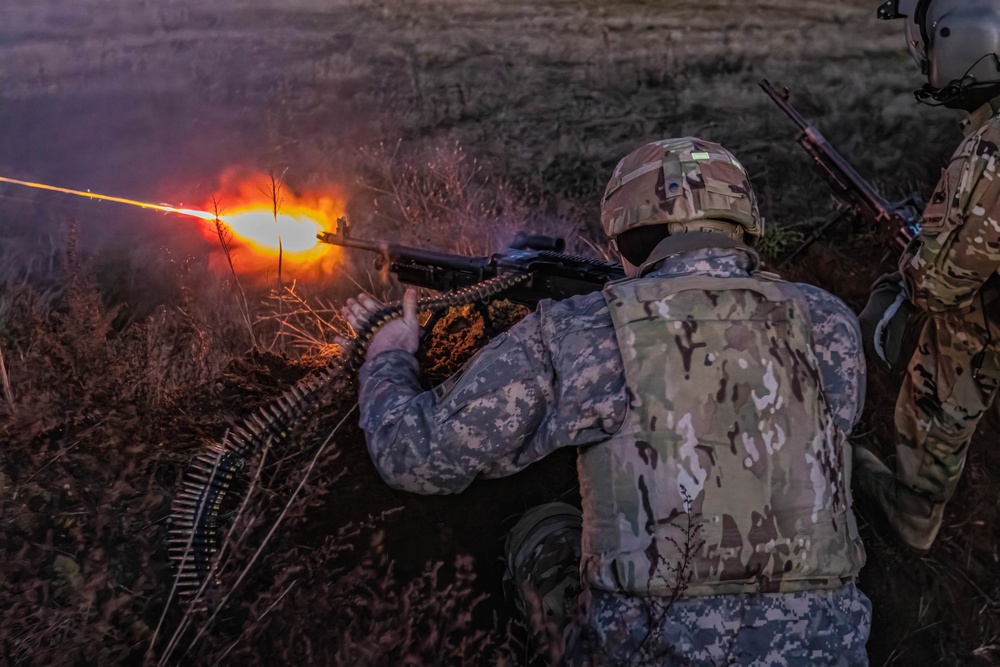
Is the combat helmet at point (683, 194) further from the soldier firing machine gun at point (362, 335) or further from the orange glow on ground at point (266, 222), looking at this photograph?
the orange glow on ground at point (266, 222)

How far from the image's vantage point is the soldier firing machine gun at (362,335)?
12.2 feet

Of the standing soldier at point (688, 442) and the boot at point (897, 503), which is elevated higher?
the standing soldier at point (688, 442)

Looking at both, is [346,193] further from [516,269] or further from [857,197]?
[857,197]

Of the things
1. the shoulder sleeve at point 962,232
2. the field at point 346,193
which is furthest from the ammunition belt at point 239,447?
A: the shoulder sleeve at point 962,232

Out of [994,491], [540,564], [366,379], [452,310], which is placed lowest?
[994,491]

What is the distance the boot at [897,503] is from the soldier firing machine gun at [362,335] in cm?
149

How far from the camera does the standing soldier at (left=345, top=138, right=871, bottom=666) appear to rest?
2.48 meters

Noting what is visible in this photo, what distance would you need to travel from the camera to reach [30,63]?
789cm

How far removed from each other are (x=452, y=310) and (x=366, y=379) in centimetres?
154

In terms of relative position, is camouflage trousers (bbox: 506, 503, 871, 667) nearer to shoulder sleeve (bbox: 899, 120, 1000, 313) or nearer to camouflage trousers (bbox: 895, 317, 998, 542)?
camouflage trousers (bbox: 895, 317, 998, 542)

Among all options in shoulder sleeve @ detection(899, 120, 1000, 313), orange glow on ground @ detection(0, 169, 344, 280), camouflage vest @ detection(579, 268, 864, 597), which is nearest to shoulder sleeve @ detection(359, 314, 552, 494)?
camouflage vest @ detection(579, 268, 864, 597)

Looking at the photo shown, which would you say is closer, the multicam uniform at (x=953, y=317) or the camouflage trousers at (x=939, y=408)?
the multicam uniform at (x=953, y=317)

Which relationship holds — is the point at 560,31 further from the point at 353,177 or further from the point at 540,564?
the point at 540,564

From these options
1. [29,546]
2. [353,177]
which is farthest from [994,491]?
[353,177]
